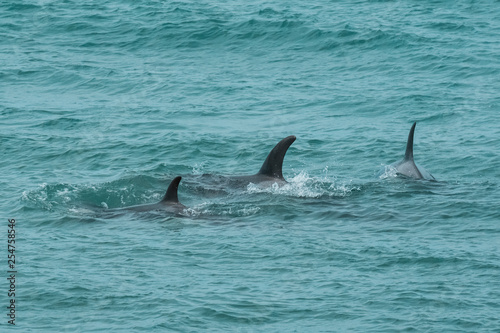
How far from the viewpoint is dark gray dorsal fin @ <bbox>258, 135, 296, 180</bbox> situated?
20.1 meters

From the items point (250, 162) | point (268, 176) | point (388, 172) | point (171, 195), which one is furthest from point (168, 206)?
point (388, 172)

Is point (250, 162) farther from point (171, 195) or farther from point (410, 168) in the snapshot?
point (171, 195)

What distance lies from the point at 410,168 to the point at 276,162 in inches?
124

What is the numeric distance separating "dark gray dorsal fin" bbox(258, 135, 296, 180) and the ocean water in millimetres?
525

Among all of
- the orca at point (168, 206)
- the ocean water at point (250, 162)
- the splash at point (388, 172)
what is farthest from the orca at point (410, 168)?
the orca at point (168, 206)

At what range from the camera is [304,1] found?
41406 mm

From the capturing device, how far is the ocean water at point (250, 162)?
1354 cm

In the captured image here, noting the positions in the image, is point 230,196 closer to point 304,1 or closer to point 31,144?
point 31,144

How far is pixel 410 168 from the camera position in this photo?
2089 cm

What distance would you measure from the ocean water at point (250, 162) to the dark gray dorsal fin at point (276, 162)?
1.72 feet

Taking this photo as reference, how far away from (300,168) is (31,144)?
6989 millimetres

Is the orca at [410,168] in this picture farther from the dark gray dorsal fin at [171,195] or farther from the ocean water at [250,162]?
the dark gray dorsal fin at [171,195]

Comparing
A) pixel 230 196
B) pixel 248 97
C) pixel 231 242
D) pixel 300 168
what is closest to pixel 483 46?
pixel 248 97

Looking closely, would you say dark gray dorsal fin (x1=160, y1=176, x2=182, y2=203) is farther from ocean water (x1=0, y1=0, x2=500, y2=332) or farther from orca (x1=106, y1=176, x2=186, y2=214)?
ocean water (x1=0, y1=0, x2=500, y2=332)
